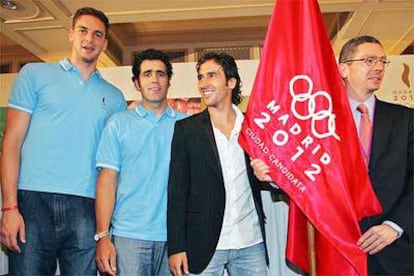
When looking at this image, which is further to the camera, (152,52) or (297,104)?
(152,52)

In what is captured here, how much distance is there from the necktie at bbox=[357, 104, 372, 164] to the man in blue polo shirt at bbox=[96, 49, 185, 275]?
722mm

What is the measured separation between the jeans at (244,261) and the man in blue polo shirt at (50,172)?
502 mm

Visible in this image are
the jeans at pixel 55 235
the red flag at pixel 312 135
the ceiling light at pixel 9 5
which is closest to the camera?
the red flag at pixel 312 135

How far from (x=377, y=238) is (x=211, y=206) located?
0.56 metres

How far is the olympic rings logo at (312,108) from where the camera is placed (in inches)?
57.9

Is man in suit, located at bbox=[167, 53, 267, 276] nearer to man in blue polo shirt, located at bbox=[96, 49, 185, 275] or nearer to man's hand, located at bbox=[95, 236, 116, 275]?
man in blue polo shirt, located at bbox=[96, 49, 185, 275]

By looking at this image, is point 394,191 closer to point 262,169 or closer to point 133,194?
point 262,169

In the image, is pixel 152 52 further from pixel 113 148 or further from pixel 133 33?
pixel 133 33

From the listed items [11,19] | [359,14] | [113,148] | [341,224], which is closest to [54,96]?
[113,148]

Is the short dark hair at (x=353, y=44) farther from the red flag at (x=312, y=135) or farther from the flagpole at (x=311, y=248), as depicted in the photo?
the flagpole at (x=311, y=248)

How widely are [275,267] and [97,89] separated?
1078mm

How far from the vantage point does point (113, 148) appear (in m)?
1.74

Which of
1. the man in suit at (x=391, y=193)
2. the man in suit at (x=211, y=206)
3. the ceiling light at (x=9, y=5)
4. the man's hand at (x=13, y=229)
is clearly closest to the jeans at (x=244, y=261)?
the man in suit at (x=211, y=206)

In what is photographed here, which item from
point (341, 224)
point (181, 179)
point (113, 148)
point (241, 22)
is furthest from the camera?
point (241, 22)
